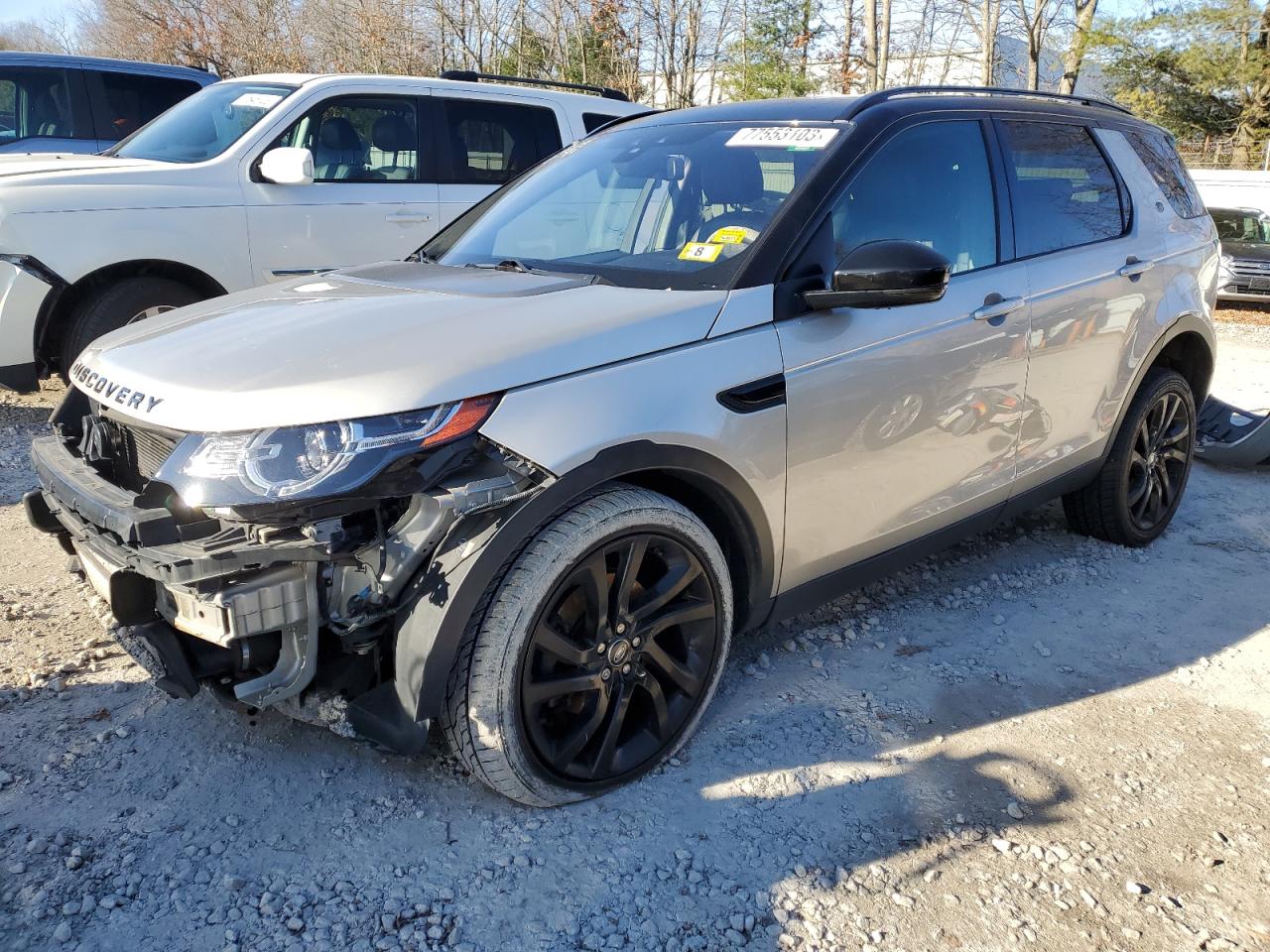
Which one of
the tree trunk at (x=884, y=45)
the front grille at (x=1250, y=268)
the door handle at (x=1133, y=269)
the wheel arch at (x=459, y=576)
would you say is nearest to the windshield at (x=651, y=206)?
the wheel arch at (x=459, y=576)

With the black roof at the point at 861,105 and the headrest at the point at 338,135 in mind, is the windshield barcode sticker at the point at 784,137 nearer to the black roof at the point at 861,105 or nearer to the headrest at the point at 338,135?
the black roof at the point at 861,105

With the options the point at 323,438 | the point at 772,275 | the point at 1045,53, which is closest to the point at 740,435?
the point at 772,275

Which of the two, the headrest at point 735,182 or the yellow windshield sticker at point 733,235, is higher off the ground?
the headrest at point 735,182

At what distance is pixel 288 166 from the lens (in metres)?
5.96

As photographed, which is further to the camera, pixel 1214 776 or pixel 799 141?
pixel 799 141

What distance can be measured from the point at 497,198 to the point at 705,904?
270 cm

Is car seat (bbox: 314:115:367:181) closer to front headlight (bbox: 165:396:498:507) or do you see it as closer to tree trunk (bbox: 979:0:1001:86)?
front headlight (bbox: 165:396:498:507)

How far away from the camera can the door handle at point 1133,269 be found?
13.3 ft

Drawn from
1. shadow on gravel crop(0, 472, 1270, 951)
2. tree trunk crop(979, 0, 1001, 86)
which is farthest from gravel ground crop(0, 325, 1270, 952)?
tree trunk crop(979, 0, 1001, 86)

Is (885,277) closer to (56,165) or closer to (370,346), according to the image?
(370,346)

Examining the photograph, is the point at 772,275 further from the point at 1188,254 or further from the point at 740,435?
the point at 1188,254

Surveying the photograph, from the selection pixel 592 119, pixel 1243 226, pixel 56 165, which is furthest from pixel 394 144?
pixel 1243 226

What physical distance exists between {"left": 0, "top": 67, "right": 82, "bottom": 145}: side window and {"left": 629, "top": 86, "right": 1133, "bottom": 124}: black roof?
25.0 ft

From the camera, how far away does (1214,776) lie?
2945 millimetres
